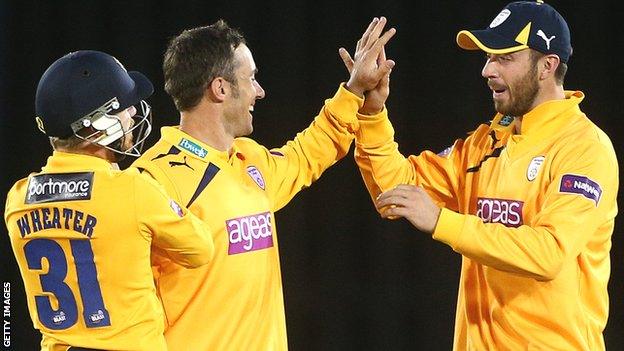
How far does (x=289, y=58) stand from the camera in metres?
3.91

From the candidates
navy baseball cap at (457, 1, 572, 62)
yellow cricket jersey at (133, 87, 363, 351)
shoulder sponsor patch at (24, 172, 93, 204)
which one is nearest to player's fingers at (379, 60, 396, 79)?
navy baseball cap at (457, 1, 572, 62)

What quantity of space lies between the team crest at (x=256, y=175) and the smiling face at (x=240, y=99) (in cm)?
9

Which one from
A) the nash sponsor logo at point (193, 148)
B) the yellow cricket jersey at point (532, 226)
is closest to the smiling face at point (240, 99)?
the nash sponsor logo at point (193, 148)

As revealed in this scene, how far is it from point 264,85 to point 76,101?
69.4 inches

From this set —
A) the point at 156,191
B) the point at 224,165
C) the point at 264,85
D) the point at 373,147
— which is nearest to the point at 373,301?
the point at 264,85

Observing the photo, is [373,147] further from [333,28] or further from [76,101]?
[333,28]

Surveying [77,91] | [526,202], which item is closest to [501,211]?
[526,202]

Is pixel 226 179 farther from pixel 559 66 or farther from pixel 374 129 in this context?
pixel 559 66

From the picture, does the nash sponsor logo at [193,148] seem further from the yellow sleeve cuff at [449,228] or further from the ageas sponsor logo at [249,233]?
the yellow sleeve cuff at [449,228]

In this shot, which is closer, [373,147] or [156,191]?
[156,191]

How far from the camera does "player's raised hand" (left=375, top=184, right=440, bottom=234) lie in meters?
2.36

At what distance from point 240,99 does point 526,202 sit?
30.2 inches

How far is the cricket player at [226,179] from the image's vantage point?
238 cm

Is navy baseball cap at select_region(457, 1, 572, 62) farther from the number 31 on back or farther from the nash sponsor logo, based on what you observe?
the number 31 on back
